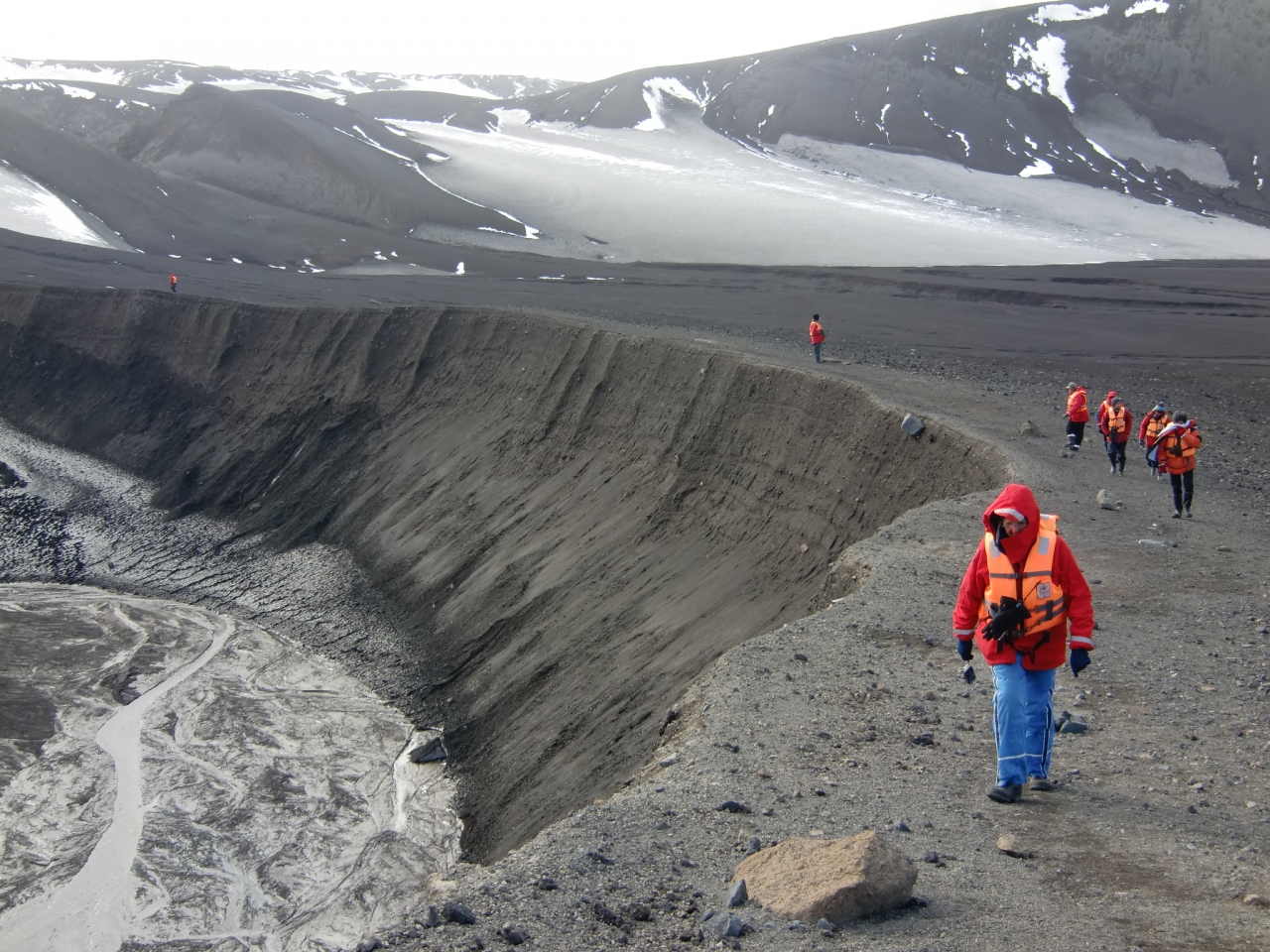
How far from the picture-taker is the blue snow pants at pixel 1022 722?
20.7ft

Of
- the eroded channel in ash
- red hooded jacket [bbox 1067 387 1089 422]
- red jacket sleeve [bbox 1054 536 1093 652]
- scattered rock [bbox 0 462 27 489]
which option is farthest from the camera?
scattered rock [bbox 0 462 27 489]

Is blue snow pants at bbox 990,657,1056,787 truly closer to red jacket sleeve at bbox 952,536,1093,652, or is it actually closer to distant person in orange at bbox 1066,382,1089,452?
red jacket sleeve at bbox 952,536,1093,652

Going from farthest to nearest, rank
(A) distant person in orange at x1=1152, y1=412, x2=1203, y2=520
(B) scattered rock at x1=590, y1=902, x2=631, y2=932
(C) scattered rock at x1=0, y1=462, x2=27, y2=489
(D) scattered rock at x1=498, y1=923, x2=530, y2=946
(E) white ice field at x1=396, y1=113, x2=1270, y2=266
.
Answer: (E) white ice field at x1=396, y1=113, x2=1270, y2=266
(C) scattered rock at x1=0, y1=462, x2=27, y2=489
(A) distant person in orange at x1=1152, y1=412, x2=1203, y2=520
(B) scattered rock at x1=590, y1=902, x2=631, y2=932
(D) scattered rock at x1=498, y1=923, x2=530, y2=946

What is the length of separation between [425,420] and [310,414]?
5.08m

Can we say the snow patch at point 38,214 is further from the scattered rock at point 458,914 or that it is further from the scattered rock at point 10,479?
the scattered rock at point 458,914

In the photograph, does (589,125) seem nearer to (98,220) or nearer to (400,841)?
(98,220)

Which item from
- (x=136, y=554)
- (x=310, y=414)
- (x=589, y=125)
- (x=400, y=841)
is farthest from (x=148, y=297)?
(x=589, y=125)

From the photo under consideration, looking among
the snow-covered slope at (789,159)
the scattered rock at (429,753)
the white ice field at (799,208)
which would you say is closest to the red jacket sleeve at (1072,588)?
the scattered rock at (429,753)

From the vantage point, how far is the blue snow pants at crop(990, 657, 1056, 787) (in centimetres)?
630

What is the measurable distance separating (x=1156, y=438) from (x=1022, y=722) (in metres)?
9.91

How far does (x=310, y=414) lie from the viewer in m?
34.2

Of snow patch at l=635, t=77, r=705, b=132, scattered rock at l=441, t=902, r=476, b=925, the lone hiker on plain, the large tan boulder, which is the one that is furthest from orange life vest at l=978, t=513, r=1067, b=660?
snow patch at l=635, t=77, r=705, b=132

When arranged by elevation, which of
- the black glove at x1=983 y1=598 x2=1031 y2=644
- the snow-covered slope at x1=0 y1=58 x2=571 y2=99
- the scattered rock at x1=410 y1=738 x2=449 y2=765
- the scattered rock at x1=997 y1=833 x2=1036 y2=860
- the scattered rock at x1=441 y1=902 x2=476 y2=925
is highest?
the snow-covered slope at x1=0 y1=58 x2=571 y2=99

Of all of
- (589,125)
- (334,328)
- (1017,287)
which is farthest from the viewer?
(589,125)
